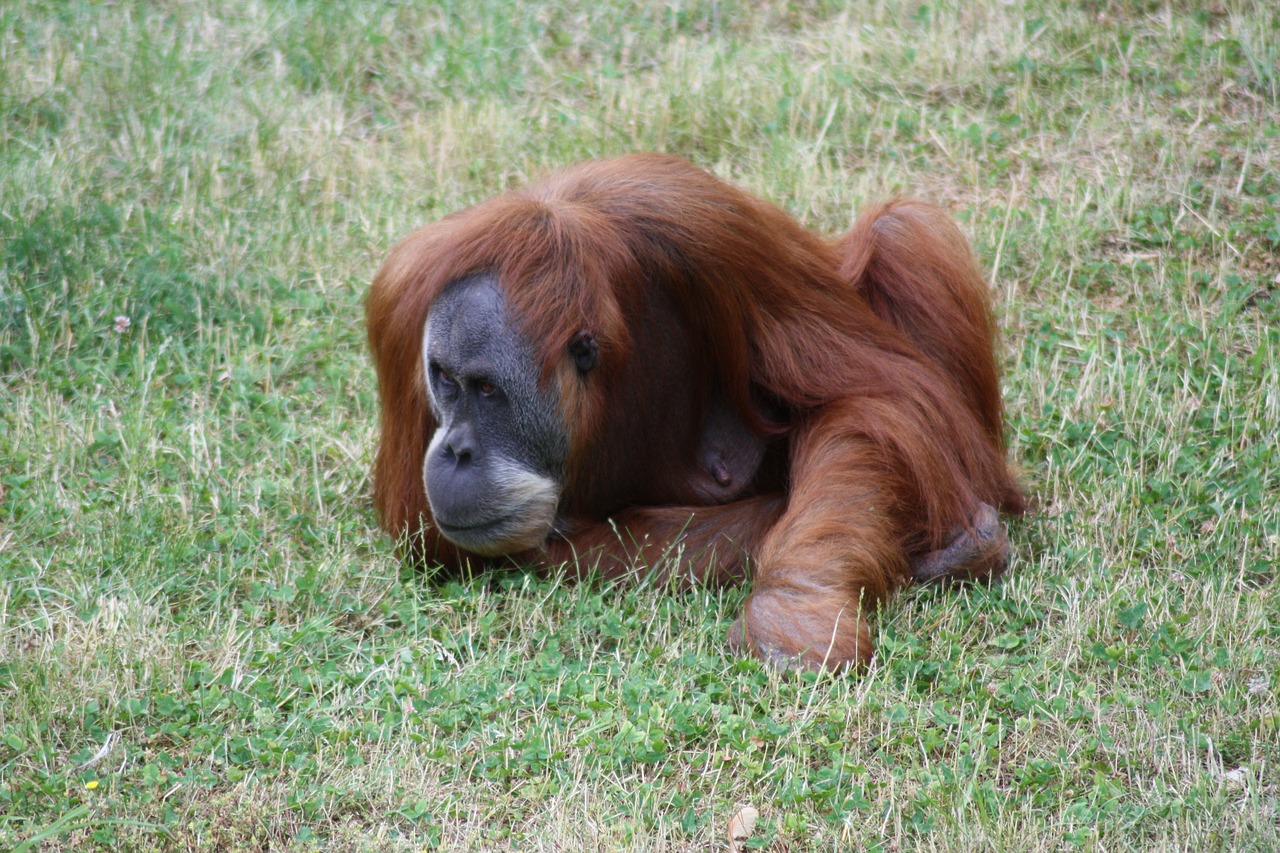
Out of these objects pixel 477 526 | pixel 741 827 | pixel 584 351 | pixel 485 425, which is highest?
pixel 584 351

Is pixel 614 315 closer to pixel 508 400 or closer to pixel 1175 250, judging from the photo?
pixel 508 400

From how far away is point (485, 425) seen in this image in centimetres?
318

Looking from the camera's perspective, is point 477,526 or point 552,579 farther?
point 552,579

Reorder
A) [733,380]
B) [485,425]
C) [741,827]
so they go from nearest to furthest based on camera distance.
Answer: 1. [741,827]
2. [485,425]
3. [733,380]

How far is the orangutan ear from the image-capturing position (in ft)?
10.4

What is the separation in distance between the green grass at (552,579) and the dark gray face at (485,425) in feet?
0.76

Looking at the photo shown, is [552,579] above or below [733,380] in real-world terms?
below

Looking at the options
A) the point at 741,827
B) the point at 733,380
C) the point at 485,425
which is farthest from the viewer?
the point at 733,380

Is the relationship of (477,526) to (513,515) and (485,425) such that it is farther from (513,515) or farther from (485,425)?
(485,425)

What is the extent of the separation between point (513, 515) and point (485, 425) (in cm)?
22

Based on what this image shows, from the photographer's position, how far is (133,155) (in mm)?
5219

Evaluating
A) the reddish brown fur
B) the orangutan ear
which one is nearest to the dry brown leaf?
the reddish brown fur

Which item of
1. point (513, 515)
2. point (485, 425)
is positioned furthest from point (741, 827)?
point (485, 425)

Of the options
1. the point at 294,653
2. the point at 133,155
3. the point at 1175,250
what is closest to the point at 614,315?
the point at 294,653
